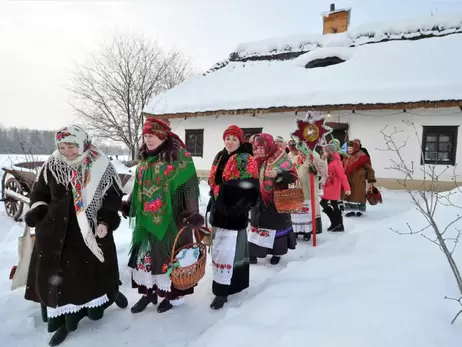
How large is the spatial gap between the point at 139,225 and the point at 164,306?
805 millimetres

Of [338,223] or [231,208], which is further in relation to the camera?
[338,223]

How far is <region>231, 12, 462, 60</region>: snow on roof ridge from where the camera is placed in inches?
484

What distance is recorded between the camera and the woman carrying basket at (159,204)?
2553 mm

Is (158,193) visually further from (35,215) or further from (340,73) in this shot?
(340,73)

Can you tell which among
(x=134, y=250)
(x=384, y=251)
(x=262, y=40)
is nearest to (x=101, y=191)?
(x=134, y=250)

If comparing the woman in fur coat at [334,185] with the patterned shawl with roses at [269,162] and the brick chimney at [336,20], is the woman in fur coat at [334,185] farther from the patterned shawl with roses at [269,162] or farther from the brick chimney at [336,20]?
the brick chimney at [336,20]

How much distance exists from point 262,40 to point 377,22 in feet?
17.7

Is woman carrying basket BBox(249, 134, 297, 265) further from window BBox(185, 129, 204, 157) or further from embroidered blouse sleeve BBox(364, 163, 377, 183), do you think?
window BBox(185, 129, 204, 157)

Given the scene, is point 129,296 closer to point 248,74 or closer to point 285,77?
point 285,77

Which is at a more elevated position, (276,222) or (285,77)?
(285,77)

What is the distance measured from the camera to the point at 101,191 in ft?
7.98

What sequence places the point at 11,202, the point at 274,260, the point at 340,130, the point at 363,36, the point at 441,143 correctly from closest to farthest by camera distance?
1. the point at 274,260
2. the point at 11,202
3. the point at 441,143
4. the point at 340,130
5. the point at 363,36

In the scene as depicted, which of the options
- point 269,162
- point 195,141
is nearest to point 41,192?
point 269,162

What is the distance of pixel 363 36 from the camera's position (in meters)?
13.5
